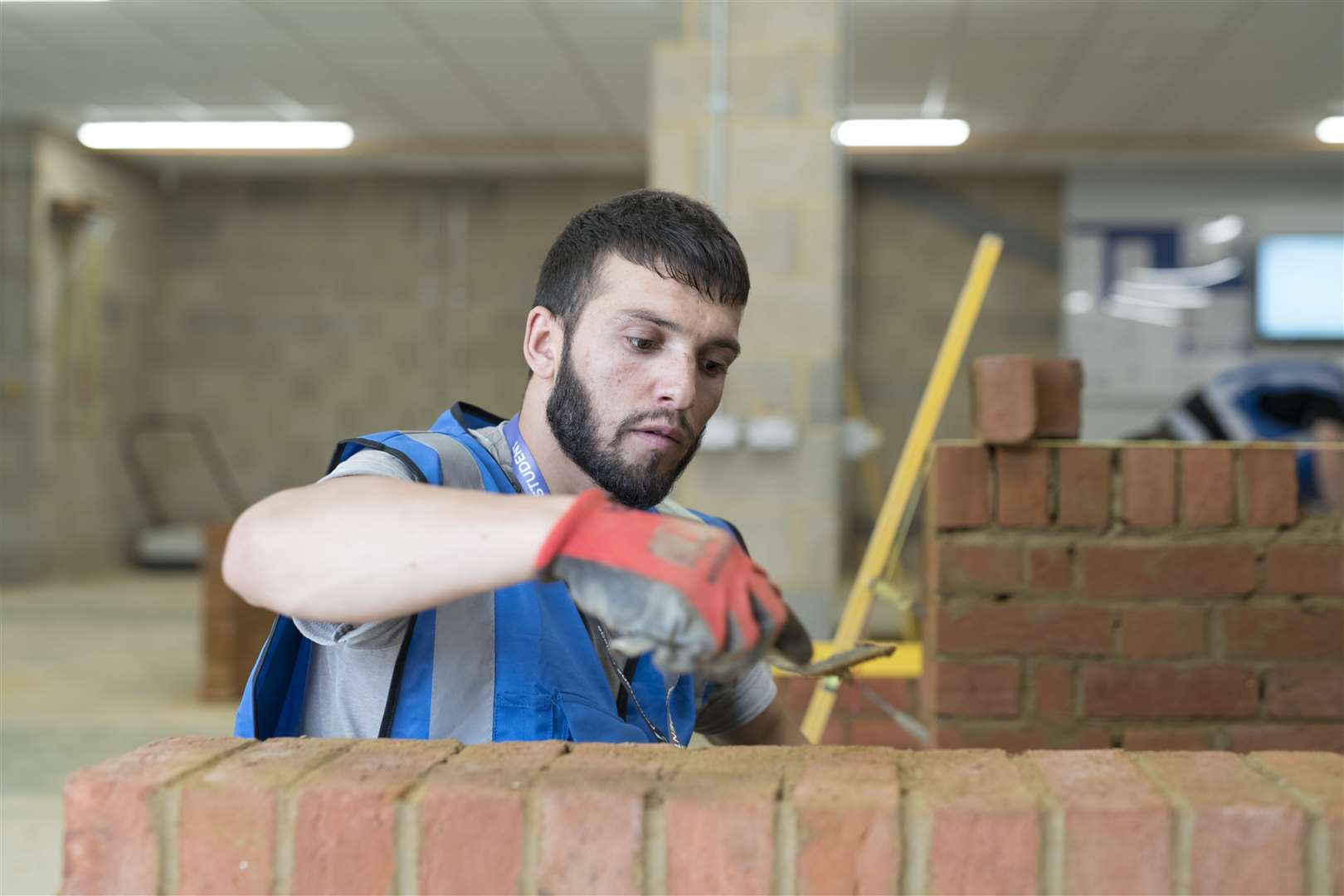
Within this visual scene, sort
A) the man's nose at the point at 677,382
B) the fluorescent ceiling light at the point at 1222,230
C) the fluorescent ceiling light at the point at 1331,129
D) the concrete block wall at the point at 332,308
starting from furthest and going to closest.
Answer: the concrete block wall at the point at 332,308 < the fluorescent ceiling light at the point at 1222,230 < the fluorescent ceiling light at the point at 1331,129 < the man's nose at the point at 677,382

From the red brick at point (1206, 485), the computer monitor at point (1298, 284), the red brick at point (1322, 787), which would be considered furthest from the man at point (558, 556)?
the computer monitor at point (1298, 284)

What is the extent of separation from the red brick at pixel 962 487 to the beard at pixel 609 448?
707mm

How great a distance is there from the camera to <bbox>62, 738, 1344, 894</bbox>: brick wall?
83cm

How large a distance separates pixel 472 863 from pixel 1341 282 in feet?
25.1

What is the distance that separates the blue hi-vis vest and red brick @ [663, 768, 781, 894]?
38 cm

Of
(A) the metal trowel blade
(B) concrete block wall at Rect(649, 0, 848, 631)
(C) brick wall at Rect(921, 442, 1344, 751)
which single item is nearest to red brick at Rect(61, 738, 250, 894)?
(A) the metal trowel blade

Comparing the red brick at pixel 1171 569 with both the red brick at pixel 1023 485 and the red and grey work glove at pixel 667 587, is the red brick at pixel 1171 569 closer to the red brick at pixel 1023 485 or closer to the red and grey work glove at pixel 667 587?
the red brick at pixel 1023 485

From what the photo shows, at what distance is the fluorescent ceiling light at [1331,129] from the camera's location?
661 cm

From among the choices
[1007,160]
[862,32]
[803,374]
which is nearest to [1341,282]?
[1007,160]

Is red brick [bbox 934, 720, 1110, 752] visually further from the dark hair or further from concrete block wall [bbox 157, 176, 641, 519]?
concrete block wall [bbox 157, 176, 641, 519]

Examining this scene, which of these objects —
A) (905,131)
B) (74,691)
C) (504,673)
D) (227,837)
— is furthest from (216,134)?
(227,837)

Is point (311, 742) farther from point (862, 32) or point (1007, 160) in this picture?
point (1007, 160)

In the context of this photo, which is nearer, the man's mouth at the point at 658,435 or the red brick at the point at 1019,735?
the man's mouth at the point at 658,435

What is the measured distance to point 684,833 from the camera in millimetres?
833
